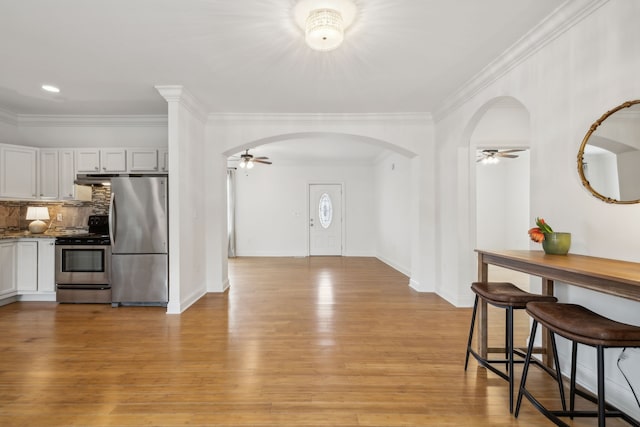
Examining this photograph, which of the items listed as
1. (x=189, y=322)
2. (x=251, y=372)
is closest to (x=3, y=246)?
(x=189, y=322)

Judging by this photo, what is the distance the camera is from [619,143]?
2004 mm

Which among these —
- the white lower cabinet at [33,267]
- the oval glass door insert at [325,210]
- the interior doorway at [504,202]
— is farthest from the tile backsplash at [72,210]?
the interior doorway at [504,202]

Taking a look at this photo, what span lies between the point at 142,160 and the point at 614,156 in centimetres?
529

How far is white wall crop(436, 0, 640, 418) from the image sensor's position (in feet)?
6.42

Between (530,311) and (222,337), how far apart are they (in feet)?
8.75

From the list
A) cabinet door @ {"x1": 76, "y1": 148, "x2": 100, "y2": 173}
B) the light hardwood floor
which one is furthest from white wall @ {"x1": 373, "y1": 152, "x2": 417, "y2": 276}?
cabinet door @ {"x1": 76, "y1": 148, "x2": 100, "y2": 173}

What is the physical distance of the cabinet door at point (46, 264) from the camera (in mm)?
4395

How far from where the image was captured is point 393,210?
7.13 meters

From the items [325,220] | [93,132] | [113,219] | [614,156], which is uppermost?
[93,132]

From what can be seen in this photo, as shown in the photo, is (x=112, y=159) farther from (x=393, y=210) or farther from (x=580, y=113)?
(x=580, y=113)

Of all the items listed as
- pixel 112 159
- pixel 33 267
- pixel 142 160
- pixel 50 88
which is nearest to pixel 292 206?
pixel 142 160

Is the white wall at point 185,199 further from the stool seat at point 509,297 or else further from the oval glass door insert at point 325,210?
the oval glass door insert at point 325,210

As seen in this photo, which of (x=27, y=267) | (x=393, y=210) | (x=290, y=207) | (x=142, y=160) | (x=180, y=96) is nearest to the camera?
(x=180, y=96)

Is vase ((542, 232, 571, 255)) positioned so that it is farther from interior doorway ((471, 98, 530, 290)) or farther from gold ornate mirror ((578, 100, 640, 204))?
interior doorway ((471, 98, 530, 290))
